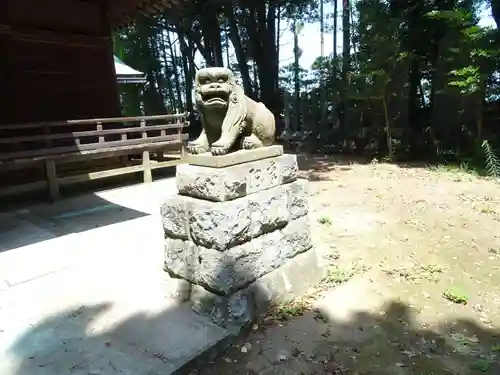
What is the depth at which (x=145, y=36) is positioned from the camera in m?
16.4

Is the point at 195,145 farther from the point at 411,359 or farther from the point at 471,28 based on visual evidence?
the point at 471,28

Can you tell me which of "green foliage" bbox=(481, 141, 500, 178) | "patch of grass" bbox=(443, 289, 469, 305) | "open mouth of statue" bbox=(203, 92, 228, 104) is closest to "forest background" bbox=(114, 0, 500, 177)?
"green foliage" bbox=(481, 141, 500, 178)

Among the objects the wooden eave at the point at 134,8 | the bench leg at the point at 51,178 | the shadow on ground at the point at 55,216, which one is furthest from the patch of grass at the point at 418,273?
the wooden eave at the point at 134,8

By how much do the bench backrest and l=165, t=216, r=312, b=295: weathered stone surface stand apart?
367 cm

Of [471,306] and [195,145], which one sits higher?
[195,145]

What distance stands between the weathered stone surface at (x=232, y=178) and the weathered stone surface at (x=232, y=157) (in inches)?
1.1

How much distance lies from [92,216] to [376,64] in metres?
6.16

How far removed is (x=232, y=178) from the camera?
2473 millimetres

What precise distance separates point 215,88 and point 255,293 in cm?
140

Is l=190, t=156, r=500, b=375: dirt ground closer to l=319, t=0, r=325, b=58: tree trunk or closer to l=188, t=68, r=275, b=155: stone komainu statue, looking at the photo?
l=188, t=68, r=275, b=155: stone komainu statue

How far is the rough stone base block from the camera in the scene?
2.53 meters

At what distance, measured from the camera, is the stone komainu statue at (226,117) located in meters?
2.55

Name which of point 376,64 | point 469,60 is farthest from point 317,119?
point 469,60

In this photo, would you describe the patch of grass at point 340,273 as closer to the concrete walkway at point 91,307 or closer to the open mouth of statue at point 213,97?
the concrete walkway at point 91,307
